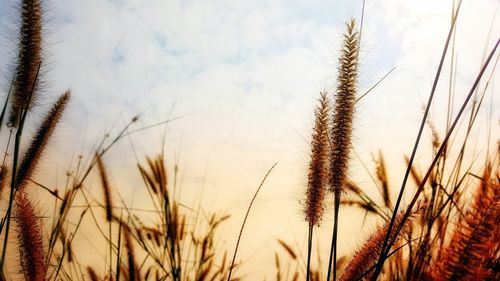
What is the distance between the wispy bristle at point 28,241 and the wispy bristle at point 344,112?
51.0 inches

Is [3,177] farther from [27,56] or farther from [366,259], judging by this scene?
[366,259]

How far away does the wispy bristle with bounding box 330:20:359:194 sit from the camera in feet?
6.11

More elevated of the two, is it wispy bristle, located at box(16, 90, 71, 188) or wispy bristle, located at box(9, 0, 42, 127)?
wispy bristle, located at box(9, 0, 42, 127)

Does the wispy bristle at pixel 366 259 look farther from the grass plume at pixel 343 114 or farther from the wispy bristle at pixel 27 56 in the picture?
the wispy bristle at pixel 27 56

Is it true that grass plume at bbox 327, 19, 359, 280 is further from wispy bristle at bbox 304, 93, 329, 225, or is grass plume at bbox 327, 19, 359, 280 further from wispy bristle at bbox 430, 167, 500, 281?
wispy bristle at bbox 430, 167, 500, 281

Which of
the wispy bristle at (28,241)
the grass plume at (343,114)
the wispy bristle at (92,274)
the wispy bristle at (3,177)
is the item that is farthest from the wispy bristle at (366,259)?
the wispy bristle at (92,274)

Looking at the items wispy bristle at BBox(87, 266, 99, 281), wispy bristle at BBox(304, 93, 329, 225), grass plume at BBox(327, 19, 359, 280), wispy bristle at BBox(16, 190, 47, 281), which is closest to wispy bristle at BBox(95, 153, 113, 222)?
wispy bristle at BBox(87, 266, 99, 281)

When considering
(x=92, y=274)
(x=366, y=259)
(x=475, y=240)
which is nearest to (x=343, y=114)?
(x=366, y=259)

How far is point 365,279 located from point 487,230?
0.78 meters

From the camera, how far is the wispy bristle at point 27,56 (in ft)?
6.42

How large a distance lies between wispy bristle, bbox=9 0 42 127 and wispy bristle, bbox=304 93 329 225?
1.29 m

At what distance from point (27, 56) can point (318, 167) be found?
1412mm

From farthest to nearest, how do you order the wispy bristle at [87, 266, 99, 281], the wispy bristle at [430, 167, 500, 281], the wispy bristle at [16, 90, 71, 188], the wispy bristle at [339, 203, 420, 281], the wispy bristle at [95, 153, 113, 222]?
the wispy bristle at [87, 266, 99, 281] < the wispy bristle at [95, 153, 113, 222] < the wispy bristle at [16, 90, 71, 188] < the wispy bristle at [339, 203, 420, 281] < the wispy bristle at [430, 167, 500, 281]

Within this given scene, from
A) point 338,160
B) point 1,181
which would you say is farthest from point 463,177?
point 1,181
